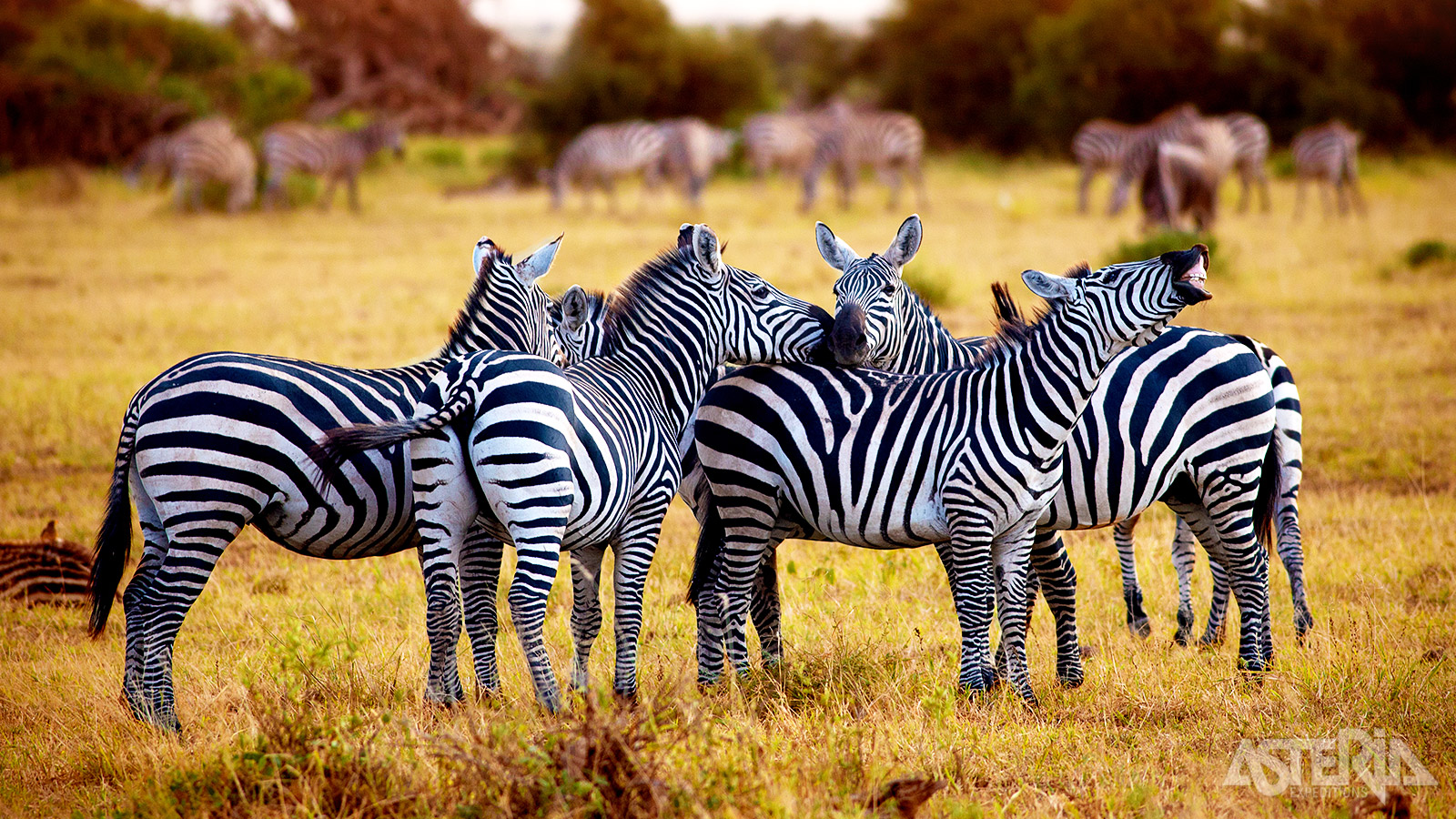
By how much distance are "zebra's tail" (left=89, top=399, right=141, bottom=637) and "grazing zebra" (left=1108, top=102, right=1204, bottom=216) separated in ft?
58.7

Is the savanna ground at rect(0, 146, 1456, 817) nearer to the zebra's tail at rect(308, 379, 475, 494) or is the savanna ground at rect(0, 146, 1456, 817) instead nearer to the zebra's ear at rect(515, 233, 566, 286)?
the zebra's tail at rect(308, 379, 475, 494)

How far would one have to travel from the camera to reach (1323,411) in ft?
28.8

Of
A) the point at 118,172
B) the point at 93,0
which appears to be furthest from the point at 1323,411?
the point at 93,0

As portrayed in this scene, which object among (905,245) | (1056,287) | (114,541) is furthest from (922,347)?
(114,541)

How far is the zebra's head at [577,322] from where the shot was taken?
224 inches

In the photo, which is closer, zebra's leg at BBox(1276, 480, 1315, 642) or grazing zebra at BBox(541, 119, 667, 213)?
zebra's leg at BBox(1276, 480, 1315, 642)

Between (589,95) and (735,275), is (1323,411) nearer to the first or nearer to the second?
→ (735,275)

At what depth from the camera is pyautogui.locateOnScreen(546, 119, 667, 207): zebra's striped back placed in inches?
939

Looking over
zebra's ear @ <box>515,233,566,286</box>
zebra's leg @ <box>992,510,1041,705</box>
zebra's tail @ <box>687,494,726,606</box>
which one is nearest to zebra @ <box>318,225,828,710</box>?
zebra's tail @ <box>687,494,726,606</box>

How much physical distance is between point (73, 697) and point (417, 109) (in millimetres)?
43488

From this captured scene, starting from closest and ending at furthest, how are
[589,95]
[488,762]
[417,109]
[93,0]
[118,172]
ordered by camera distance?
1. [488,762]
2. [118,172]
3. [589,95]
4. [93,0]
5. [417,109]

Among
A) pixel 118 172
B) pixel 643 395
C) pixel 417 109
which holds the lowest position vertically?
pixel 643 395

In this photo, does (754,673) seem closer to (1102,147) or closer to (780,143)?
(1102,147)

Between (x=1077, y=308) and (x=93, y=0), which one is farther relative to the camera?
(x=93, y=0)
